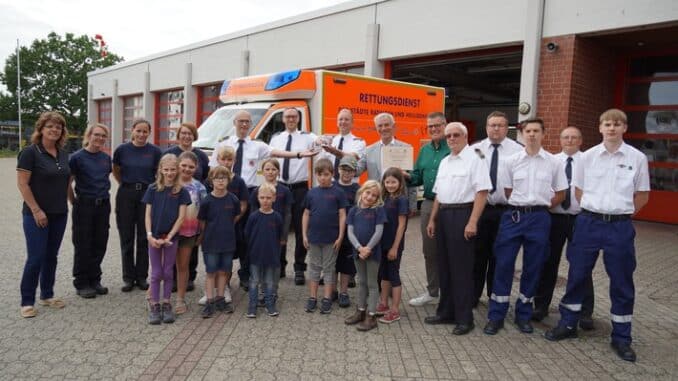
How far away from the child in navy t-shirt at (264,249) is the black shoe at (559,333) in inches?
95.7

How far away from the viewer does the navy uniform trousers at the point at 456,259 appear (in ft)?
14.3

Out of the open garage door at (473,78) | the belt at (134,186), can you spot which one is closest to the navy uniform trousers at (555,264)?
the belt at (134,186)

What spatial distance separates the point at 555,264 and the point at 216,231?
318cm

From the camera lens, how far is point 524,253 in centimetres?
446

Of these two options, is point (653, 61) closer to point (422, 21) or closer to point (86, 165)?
point (422, 21)

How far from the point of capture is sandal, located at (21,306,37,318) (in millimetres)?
4469

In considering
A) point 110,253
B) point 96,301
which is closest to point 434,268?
point 96,301

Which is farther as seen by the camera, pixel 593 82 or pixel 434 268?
pixel 593 82

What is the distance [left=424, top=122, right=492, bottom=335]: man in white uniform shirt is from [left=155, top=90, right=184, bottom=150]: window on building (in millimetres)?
20739

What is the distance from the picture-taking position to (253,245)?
15.7 ft

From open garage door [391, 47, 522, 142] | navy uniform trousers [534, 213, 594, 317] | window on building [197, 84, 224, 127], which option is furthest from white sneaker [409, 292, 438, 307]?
window on building [197, 84, 224, 127]

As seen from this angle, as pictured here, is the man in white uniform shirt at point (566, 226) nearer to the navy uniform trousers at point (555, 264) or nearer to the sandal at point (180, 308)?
the navy uniform trousers at point (555, 264)

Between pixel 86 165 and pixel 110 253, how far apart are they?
8.19ft

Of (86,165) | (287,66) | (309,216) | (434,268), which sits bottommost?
(434,268)
